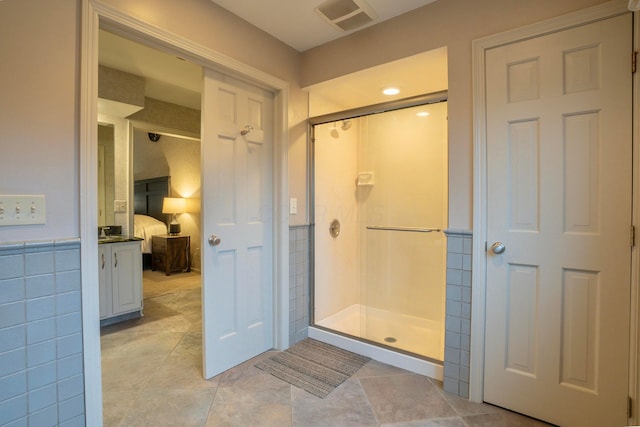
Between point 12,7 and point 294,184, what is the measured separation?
180 cm

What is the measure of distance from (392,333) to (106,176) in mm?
3615

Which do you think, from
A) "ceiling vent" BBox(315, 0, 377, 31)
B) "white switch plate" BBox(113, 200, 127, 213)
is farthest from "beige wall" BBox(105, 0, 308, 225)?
"white switch plate" BBox(113, 200, 127, 213)

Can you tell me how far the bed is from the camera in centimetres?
583

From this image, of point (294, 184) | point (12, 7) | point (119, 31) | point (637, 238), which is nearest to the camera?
point (12, 7)

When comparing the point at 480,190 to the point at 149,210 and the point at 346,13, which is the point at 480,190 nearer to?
the point at 346,13

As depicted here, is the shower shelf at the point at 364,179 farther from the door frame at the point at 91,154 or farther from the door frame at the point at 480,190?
the door frame at the point at 91,154

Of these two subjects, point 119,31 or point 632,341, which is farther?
point 119,31

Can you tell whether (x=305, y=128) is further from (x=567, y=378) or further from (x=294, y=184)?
(x=567, y=378)

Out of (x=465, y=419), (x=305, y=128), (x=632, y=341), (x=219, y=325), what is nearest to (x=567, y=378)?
(x=632, y=341)

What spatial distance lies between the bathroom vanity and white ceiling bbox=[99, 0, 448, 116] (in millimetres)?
1720

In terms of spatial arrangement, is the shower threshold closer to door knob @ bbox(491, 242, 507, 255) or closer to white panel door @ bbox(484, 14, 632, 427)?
white panel door @ bbox(484, 14, 632, 427)

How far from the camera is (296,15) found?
6.96 ft

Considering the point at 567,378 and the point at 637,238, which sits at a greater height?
the point at 637,238

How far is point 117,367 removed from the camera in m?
2.29
